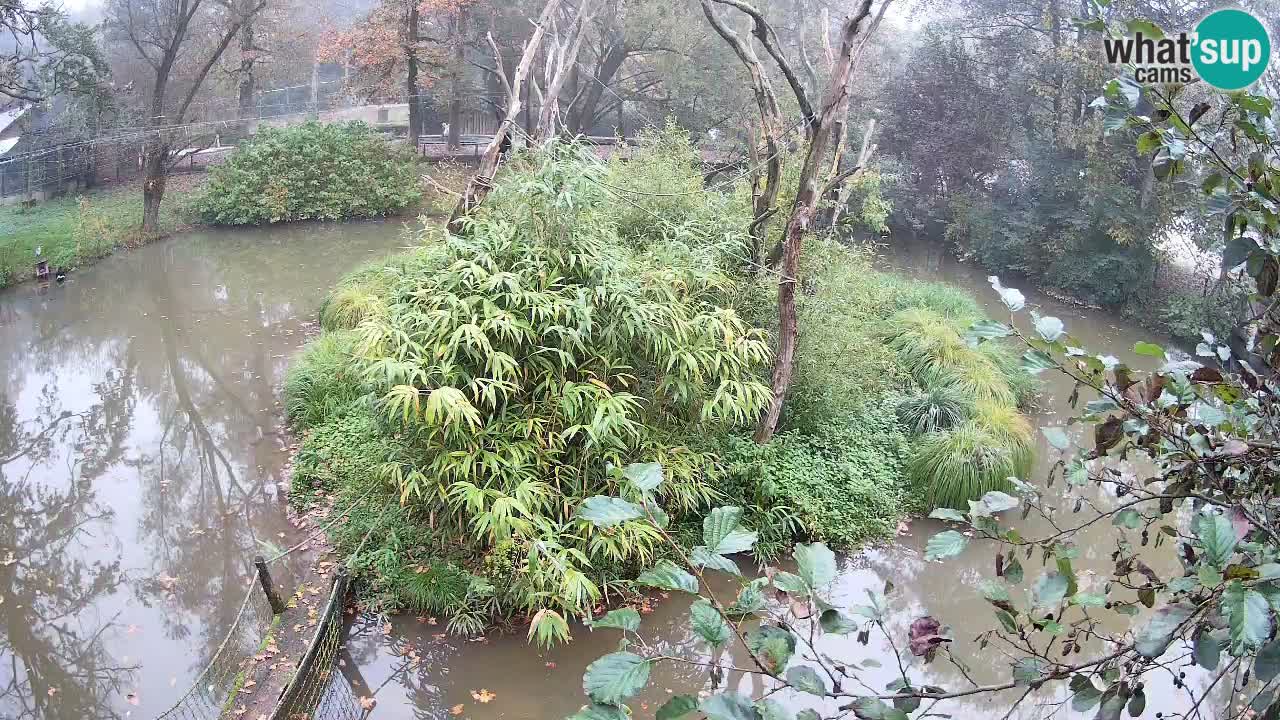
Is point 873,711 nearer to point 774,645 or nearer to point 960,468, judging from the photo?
point 774,645

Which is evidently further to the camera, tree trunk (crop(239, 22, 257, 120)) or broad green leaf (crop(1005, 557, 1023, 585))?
tree trunk (crop(239, 22, 257, 120))

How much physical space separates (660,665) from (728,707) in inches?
144

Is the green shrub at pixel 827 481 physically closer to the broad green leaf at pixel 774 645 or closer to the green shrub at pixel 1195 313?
the broad green leaf at pixel 774 645

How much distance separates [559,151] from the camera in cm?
482

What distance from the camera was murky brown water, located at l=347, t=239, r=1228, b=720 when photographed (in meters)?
4.01

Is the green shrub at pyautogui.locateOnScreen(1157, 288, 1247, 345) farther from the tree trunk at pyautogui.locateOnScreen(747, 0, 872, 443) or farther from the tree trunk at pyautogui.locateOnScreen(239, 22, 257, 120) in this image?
the tree trunk at pyautogui.locateOnScreen(239, 22, 257, 120)

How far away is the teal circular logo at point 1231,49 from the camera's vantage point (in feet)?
5.35

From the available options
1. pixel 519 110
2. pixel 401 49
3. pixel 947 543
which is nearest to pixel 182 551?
pixel 519 110

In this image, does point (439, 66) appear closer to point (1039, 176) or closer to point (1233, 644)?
point (1039, 176)

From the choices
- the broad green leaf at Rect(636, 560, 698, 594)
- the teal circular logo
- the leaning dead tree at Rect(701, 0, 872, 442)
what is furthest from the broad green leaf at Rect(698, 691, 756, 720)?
the leaning dead tree at Rect(701, 0, 872, 442)

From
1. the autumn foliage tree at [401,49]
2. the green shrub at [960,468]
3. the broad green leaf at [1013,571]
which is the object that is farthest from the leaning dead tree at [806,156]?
the autumn foliage tree at [401,49]

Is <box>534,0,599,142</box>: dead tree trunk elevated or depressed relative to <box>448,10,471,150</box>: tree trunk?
depressed

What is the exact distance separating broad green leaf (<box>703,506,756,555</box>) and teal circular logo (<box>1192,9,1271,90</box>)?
131 centimetres

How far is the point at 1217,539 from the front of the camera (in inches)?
37.5
